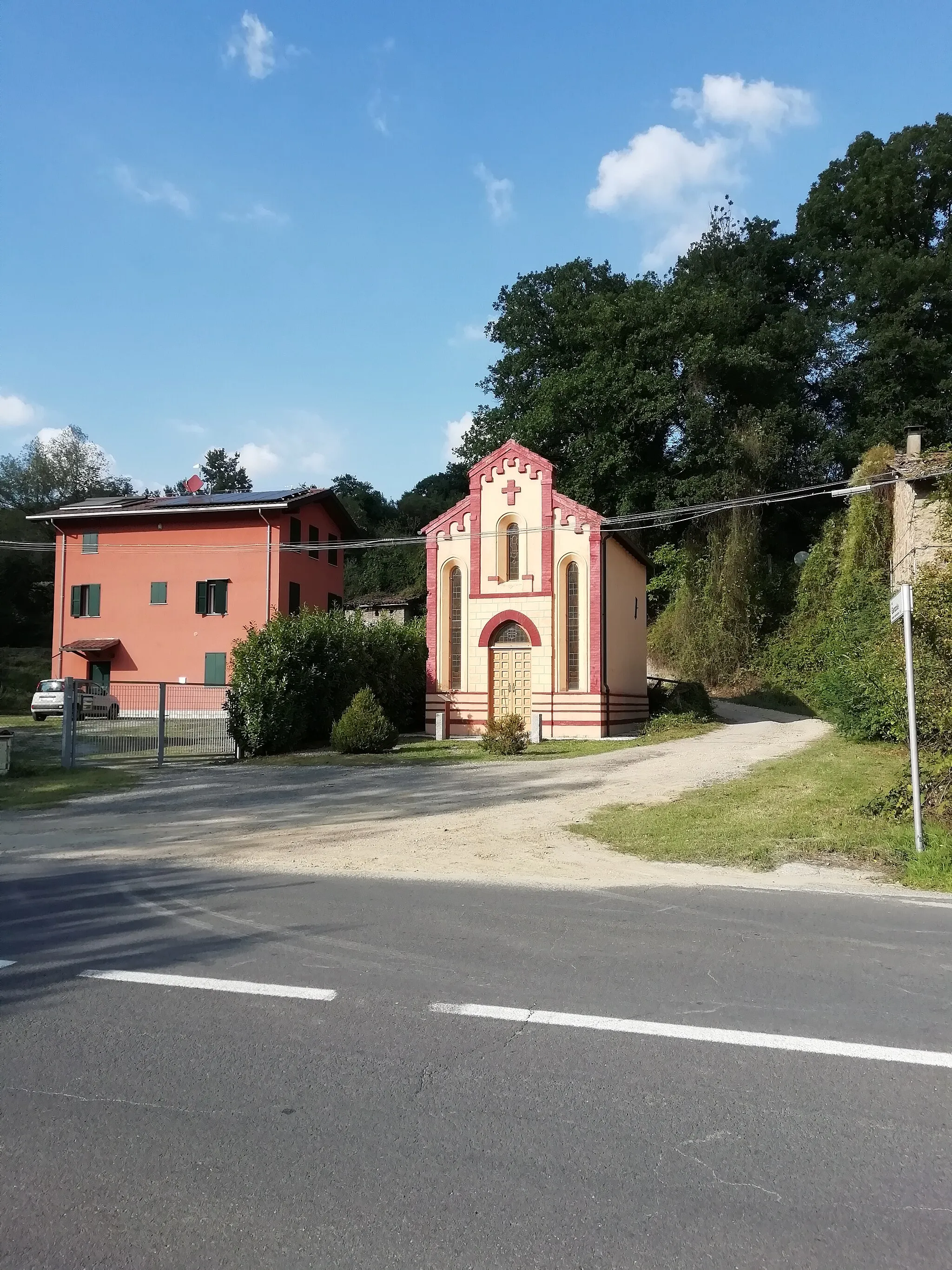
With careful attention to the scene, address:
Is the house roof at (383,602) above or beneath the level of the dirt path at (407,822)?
above

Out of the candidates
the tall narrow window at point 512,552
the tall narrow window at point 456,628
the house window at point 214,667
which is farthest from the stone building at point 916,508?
the house window at point 214,667

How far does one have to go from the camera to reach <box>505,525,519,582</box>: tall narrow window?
27734mm

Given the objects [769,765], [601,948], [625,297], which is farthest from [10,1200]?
[625,297]

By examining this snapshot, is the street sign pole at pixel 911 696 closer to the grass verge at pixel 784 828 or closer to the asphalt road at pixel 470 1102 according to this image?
the grass verge at pixel 784 828

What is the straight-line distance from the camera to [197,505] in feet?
133

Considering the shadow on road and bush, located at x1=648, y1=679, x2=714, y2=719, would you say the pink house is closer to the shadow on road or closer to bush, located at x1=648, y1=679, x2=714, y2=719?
bush, located at x1=648, y1=679, x2=714, y2=719

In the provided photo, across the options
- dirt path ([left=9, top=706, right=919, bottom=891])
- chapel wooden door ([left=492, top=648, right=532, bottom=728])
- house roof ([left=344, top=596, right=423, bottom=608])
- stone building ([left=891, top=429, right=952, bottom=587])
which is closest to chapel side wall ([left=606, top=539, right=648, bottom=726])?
chapel wooden door ([left=492, top=648, right=532, bottom=728])

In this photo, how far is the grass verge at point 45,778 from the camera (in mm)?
15312

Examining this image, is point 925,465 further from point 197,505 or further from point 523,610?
point 197,505

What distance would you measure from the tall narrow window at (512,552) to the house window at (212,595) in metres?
16.5

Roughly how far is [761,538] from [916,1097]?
42.9 metres

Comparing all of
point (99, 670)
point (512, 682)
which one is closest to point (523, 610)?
point (512, 682)

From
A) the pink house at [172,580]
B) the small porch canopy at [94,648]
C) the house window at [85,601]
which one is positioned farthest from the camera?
the house window at [85,601]

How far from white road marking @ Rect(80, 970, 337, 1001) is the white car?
1561 cm
